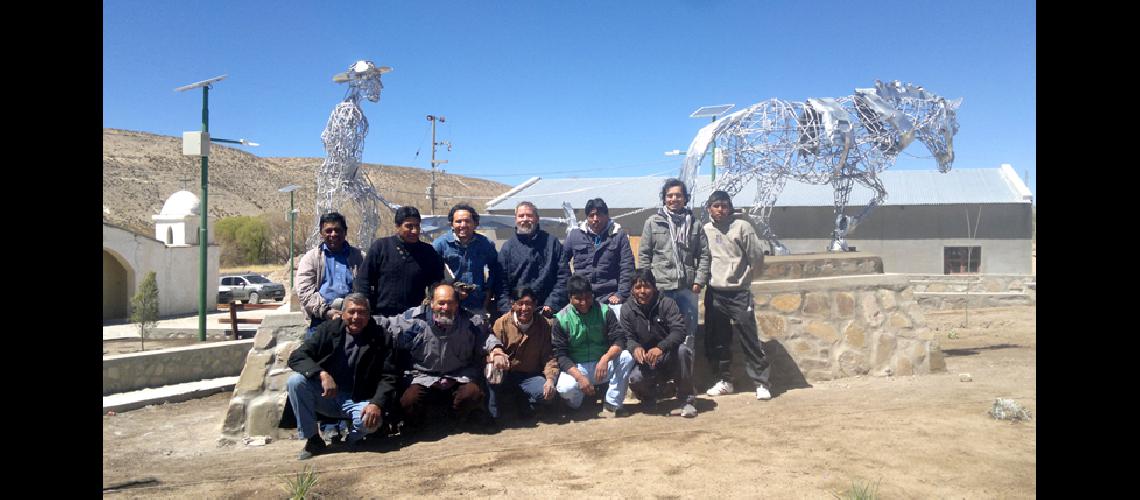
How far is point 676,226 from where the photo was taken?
5.61 meters

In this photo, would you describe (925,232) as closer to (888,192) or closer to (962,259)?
(962,259)

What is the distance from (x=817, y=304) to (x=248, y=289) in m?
19.7

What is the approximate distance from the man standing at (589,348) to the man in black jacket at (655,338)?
0.09 metres

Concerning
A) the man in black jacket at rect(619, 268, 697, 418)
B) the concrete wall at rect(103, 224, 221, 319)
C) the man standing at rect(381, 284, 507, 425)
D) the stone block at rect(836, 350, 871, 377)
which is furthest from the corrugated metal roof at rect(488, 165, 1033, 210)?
the man standing at rect(381, 284, 507, 425)

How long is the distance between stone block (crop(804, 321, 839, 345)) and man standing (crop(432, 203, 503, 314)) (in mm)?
3032

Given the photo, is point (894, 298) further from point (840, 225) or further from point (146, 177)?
point (146, 177)

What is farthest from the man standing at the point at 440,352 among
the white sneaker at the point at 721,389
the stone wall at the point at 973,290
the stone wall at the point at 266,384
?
the stone wall at the point at 973,290

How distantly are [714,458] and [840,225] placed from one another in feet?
20.5

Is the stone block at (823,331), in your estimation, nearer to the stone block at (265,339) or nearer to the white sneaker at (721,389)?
the white sneaker at (721,389)

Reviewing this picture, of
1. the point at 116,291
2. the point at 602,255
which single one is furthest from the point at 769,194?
the point at 116,291

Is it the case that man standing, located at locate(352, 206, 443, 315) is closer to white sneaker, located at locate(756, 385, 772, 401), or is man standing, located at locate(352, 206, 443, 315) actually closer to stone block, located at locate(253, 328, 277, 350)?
stone block, located at locate(253, 328, 277, 350)

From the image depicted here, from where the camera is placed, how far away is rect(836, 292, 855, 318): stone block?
251 inches
